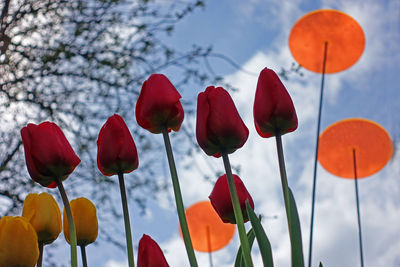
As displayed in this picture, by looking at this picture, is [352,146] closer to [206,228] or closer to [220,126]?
[206,228]

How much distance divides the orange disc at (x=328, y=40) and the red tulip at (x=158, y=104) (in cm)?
187

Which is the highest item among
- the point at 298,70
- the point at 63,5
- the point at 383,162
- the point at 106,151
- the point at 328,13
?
the point at 63,5

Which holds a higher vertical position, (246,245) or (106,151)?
(106,151)

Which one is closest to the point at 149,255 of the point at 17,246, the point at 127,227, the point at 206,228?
the point at 127,227

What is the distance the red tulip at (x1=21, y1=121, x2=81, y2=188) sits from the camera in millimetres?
584

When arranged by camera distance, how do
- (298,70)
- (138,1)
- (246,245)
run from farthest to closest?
(138,1)
(298,70)
(246,245)

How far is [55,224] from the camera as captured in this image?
65 cm

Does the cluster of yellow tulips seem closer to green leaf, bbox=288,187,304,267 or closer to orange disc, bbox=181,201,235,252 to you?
green leaf, bbox=288,187,304,267

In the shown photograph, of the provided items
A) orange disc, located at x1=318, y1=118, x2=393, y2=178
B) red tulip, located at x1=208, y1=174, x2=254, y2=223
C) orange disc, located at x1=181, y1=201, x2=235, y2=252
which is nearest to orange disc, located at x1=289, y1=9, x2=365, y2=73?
orange disc, located at x1=318, y1=118, x2=393, y2=178

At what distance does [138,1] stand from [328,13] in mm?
→ 1171

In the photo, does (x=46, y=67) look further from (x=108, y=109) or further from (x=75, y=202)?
(x=75, y=202)

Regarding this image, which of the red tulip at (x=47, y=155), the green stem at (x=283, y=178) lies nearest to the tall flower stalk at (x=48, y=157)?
the red tulip at (x=47, y=155)

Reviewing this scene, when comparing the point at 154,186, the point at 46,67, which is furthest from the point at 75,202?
the point at 154,186

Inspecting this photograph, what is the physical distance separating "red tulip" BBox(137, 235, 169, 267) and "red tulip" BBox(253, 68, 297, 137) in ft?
0.58
